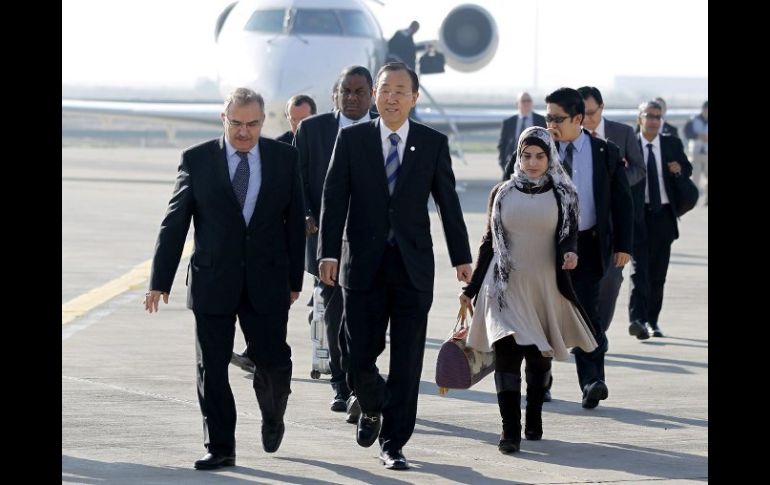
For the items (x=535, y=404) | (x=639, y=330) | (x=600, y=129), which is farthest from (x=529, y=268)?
(x=639, y=330)

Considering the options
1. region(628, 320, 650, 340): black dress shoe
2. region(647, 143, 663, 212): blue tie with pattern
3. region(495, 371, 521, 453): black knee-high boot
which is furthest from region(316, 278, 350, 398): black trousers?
region(647, 143, 663, 212): blue tie with pattern

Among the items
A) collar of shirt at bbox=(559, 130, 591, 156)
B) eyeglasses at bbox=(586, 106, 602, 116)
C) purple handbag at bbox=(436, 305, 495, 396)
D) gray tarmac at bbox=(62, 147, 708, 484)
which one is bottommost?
gray tarmac at bbox=(62, 147, 708, 484)

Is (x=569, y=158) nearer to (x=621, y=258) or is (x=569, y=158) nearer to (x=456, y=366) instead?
(x=621, y=258)

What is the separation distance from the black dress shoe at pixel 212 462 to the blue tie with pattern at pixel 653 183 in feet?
18.9

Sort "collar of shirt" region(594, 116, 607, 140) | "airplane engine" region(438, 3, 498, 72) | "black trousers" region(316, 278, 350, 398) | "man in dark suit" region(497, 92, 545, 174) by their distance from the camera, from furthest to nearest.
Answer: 1. "airplane engine" region(438, 3, 498, 72)
2. "man in dark suit" region(497, 92, 545, 174)
3. "collar of shirt" region(594, 116, 607, 140)
4. "black trousers" region(316, 278, 350, 398)

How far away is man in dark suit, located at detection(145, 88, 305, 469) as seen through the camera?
7.14m

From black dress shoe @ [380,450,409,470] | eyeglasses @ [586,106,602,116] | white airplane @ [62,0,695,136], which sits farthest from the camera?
white airplane @ [62,0,695,136]

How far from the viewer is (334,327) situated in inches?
332

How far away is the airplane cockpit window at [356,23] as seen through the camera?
93.4ft

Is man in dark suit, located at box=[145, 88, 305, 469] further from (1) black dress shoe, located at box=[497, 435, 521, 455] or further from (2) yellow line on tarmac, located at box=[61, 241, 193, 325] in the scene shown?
(2) yellow line on tarmac, located at box=[61, 241, 193, 325]

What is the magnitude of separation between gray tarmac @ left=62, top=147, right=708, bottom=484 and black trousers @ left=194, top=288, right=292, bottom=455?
186mm

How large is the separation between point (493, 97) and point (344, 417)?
13813cm
